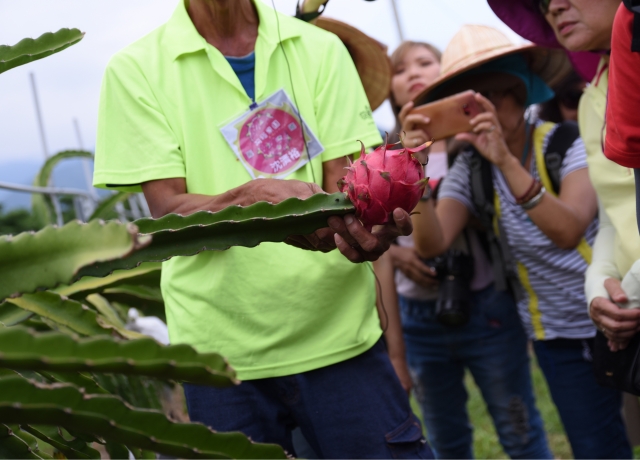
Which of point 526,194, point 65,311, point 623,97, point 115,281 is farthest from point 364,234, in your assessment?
point 526,194

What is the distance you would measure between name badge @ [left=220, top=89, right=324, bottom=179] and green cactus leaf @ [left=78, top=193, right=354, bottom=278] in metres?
0.50

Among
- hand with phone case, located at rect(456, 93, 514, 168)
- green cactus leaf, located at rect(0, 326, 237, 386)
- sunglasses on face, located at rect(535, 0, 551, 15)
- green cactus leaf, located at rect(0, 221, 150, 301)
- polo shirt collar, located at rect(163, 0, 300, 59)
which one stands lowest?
hand with phone case, located at rect(456, 93, 514, 168)

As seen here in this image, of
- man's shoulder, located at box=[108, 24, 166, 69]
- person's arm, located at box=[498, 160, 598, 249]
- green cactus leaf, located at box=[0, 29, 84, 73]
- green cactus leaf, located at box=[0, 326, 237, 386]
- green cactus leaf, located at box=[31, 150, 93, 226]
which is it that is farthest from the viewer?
green cactus leaf, located at box=[31, 150, 93, 226]

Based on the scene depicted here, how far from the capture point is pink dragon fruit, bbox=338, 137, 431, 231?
1.49m

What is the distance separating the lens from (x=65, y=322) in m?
1.71

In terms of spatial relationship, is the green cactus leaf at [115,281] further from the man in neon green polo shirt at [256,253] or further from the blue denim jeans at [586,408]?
the blue denim jeans at [586,408]

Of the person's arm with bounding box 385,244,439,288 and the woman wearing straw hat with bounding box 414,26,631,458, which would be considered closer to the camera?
the woman wearing straw hat with bounding box 414,26,631,458

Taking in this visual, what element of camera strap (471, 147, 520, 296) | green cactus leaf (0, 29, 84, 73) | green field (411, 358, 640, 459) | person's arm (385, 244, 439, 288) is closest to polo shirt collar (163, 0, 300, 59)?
green cactus leaf (0, 29, 84, 73)

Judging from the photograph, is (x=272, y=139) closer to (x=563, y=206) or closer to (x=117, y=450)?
(x=117, y=450)

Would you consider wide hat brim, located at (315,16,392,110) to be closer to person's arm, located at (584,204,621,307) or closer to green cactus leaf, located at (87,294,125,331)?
person's arm, located at (584,204,621,307)

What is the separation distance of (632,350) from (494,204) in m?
0.95

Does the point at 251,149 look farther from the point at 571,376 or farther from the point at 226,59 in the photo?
the point at 571,376

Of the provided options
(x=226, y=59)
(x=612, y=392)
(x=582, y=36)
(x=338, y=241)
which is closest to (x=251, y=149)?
(x=226, y=59)

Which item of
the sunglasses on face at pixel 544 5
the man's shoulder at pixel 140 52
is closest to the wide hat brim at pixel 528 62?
the sunglasses on face at pixel 544 5
